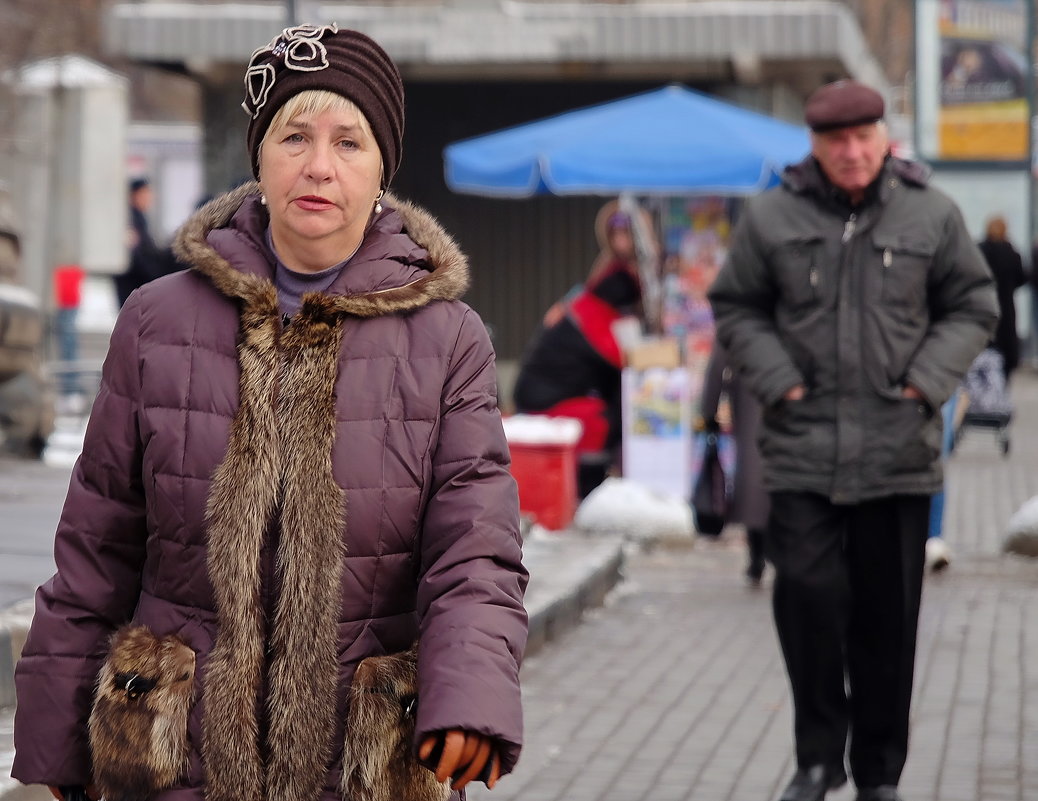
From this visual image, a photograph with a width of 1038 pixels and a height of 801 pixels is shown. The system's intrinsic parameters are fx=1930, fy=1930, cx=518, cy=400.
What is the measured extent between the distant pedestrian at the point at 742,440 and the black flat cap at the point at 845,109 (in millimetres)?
3679

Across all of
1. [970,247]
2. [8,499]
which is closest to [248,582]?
[970,247]

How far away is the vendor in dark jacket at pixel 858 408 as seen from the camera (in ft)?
16.6

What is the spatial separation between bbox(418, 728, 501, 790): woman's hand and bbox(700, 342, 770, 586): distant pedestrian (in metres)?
6.40

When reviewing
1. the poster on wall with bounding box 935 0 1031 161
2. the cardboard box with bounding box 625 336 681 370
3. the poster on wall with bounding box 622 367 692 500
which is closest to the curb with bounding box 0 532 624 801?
the poster on wall with bounding box 622 367 692 500

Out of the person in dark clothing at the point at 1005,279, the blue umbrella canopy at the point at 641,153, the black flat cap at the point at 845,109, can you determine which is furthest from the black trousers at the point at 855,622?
the person in dark clothing at the point at 1005,279

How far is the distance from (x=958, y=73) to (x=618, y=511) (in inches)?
515

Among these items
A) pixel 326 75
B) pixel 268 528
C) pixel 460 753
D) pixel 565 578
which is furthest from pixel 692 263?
pixel 460 753

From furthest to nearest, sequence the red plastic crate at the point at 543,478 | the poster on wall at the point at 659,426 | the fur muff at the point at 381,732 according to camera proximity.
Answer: the poster on wall at the point at 659,426 → the red plastic crate at the point at 543,478 → the fur muff at the point at 381,732

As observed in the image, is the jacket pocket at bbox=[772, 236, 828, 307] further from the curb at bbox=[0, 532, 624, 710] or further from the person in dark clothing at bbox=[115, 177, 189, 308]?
the person in dark clothing at bbox=[115, 177, 189, 308]

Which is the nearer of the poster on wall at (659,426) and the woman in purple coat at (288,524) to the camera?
the woman in purple coat at (288,524)

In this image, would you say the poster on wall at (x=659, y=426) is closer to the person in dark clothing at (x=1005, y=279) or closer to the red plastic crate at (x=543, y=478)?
the red plastic crate at (x=543, y=478)

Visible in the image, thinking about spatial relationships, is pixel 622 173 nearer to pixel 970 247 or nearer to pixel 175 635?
pixel 970 247

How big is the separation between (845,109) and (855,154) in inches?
5.5

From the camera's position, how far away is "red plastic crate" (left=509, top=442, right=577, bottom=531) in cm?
1048
